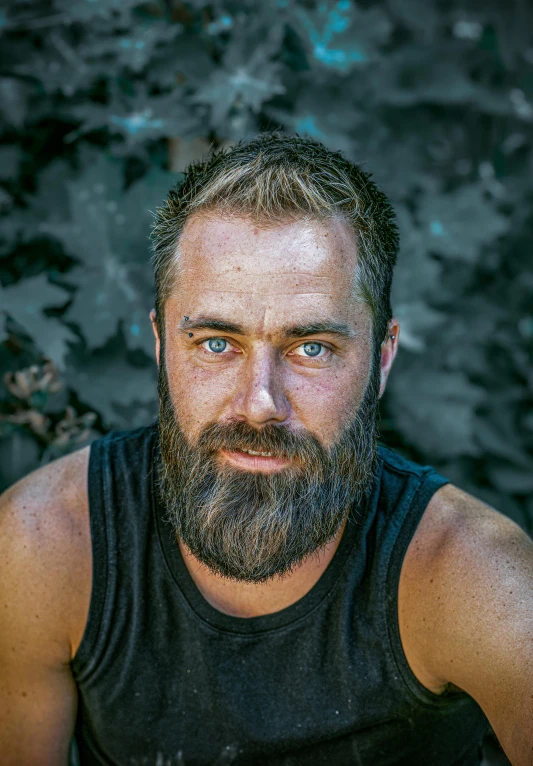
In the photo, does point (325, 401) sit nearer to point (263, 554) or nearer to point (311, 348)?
point (311, 348)

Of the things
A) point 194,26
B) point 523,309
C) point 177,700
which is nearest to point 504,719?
point 177,700

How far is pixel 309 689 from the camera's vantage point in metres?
1.86

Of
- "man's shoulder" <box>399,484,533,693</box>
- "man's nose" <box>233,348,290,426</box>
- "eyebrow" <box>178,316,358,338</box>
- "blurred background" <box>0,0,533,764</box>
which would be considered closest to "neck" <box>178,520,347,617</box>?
"man's shoulder" <box>399,484,533,693</box>

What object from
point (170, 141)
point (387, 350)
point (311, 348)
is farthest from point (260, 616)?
point (170, 141)

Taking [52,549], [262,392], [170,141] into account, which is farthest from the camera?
[170,141]

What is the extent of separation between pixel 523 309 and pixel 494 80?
2.99 ft

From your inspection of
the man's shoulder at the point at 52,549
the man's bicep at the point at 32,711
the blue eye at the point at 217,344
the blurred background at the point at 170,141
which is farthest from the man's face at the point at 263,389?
the blurred background at the point at 170,141

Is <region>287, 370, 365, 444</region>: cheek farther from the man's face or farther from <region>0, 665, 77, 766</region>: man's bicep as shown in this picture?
<region>0, 665, 77, 766</region>: man's bicep

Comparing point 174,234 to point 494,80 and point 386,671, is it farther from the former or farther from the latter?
point 494,80

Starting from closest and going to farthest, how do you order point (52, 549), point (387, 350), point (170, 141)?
point (52, 549) < point (387, 350) < point (170, 141)

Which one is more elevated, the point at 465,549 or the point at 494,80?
the point at 494,80

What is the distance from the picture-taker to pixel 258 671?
186 cm

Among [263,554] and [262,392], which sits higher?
[262,392]

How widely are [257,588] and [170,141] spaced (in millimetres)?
1673
